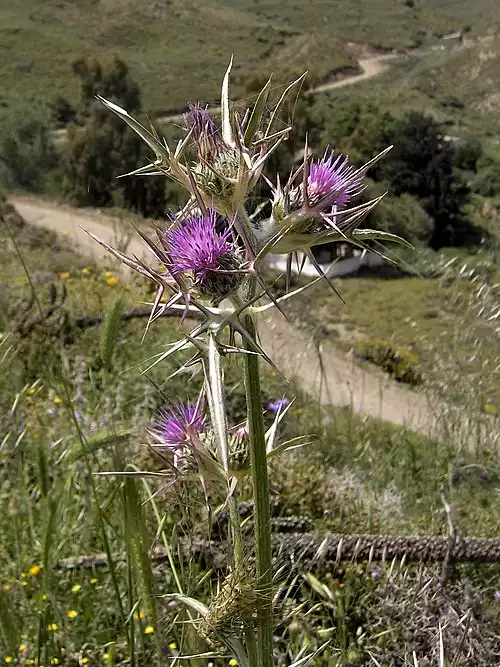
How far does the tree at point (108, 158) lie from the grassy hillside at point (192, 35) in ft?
66.6

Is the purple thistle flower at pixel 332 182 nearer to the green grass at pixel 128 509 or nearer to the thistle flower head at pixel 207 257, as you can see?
the thistle flower head at pixel 207 257

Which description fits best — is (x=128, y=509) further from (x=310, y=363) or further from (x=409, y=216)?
(x=409, y=216)

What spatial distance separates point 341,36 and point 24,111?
240 ft

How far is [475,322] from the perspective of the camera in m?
4.36

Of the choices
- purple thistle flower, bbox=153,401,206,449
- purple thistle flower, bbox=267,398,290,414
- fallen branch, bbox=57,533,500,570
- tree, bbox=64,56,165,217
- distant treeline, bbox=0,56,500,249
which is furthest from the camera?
distant treeline, bbox=0,56,500,249

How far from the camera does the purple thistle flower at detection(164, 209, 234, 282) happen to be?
1.23 meters

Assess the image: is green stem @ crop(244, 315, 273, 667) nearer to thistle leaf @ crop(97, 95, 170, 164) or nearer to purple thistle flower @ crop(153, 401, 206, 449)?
purple thistle flower @ crop(153, 401, 206, 449)

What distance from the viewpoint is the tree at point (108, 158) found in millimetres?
31031

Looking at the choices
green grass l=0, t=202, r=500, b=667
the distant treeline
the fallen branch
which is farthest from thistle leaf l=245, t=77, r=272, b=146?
the distant treeline

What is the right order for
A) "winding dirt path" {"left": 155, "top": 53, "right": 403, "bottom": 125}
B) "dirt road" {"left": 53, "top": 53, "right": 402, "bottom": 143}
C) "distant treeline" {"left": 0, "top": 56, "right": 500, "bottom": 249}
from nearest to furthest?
1. "distant treeline" {"left": 0, "top": 56, "right": 500, "bottom": 249}
2. "dirt road" {"left": 53, "top": 53, "right": 402, "bottom": 143}
3. "winding dirt path" {"left": 155, "top": 53, "right": 403, "bottom": 125}

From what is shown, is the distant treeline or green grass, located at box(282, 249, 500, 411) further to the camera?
the distant treeline

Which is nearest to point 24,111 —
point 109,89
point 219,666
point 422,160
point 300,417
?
point 109,89

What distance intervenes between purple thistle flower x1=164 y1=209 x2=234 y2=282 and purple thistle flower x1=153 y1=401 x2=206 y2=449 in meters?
0.36

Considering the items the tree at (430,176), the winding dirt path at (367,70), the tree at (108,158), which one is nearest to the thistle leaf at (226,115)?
the tree at (108,158)
